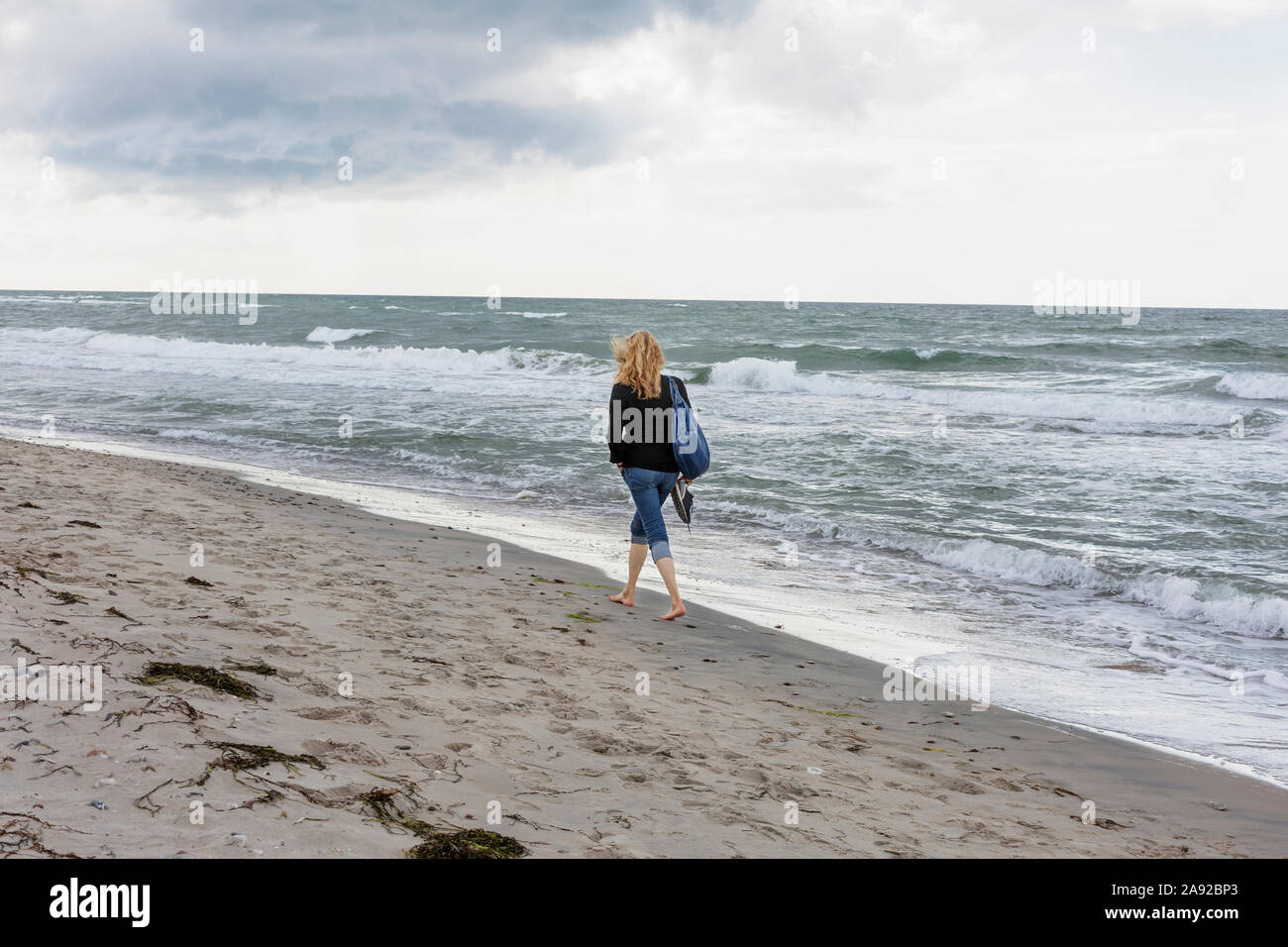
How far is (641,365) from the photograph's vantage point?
6.48m

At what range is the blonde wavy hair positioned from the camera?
6.48 metres

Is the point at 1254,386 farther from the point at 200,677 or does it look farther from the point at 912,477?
the point at 200,677

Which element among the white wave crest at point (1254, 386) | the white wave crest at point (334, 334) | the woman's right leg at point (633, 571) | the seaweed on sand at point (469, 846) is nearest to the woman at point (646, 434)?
the woman's right leg at point (633, 571)

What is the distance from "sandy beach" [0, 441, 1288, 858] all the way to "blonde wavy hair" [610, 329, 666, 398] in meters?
1.70

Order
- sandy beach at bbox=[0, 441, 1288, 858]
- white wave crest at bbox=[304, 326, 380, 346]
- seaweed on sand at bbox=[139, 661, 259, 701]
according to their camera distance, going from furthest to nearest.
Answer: white wave crest at bbox=[304, 326, 380, 346] < seaweed on sand at bbox=[139, 661, 259, 701] < sandy beach at bbox=[0, 441, 1288, 858]

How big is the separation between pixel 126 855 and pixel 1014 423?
67.2 feet

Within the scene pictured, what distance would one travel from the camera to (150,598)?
4.91 meters

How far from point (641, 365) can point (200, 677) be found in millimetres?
3679

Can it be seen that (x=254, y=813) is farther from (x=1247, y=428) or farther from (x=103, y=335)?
(x=103, y=335)

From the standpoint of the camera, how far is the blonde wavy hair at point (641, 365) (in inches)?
255

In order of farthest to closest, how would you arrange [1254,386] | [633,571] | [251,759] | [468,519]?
[1254,386]
[468,519]
[633,571]
[251,759]

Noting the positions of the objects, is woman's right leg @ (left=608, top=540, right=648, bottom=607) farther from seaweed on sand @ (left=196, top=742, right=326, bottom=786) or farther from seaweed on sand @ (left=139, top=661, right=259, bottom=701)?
seaweed on sand @ (left=196, top=742, right=326, bottom=786)

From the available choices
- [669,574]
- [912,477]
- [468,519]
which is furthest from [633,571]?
[912,477]

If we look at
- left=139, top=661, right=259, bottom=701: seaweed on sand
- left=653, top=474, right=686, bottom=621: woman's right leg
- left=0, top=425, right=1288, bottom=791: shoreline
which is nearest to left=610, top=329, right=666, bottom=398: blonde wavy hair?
left=653, top=474, right=686, bottom=621: woman's right leg
